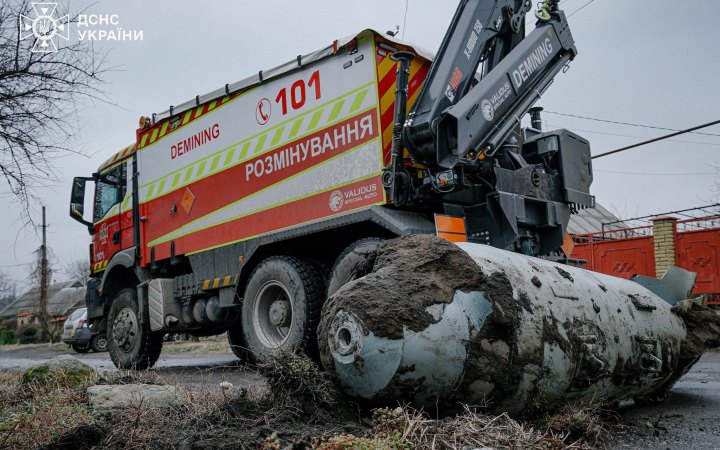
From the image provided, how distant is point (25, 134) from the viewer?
470cm

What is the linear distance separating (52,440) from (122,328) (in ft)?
20.2

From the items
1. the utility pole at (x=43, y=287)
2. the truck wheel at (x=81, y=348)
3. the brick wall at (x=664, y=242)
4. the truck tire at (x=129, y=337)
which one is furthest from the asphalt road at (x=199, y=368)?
the brick wall at (x=664, y=242)

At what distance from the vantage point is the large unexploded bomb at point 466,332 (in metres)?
2.82

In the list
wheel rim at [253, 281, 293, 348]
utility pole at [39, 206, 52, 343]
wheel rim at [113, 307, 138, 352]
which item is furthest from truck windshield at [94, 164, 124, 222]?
utility pole at [39, 206, 52, 343]

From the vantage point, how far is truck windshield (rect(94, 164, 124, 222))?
9086 millimetres

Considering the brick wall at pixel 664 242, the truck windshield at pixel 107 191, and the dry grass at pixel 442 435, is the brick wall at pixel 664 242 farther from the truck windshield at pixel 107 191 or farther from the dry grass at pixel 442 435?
the dry grass at pixel 442 435

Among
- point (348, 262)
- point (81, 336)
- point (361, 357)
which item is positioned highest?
point (348, 262)

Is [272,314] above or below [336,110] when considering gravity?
below

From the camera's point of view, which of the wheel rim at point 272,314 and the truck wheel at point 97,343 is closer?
the wheel rim at point 272,314

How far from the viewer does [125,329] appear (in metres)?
8.55

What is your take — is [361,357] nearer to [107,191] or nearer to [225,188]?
[225,188]

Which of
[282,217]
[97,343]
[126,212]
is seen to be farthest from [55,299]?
[282,217]

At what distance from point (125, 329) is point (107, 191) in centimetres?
209

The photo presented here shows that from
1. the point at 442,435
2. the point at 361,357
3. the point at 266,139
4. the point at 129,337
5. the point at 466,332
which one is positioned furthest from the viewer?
the point at 129,337
